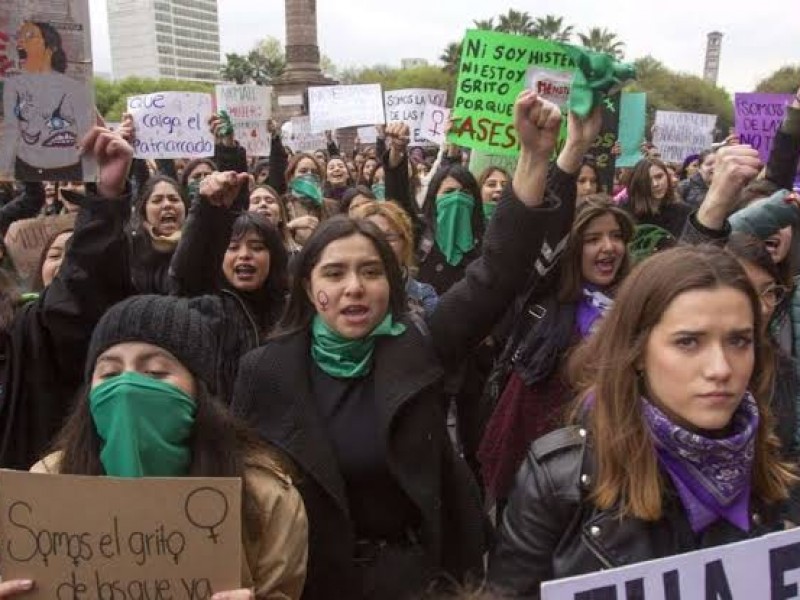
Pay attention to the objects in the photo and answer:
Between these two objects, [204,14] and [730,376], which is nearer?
[730,376]

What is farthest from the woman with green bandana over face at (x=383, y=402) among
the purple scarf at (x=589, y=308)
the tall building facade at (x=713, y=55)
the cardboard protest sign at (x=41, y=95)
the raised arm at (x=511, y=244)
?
the tall building facade at (x=713, y=55)

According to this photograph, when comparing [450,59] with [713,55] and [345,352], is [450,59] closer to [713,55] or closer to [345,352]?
[713,55]

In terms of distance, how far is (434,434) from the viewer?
7.07 feet

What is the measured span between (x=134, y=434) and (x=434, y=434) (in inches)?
31.9

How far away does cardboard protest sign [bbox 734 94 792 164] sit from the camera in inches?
239

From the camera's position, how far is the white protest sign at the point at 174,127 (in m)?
7.59

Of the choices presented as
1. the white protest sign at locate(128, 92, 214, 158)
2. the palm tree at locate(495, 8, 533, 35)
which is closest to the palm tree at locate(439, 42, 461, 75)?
the palm tree at locate(495, 8, 533, 35)

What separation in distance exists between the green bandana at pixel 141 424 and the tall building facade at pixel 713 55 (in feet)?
312

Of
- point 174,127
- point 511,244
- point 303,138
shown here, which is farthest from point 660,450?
point 303,138

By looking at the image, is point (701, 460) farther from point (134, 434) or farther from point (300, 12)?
point (300, 12)

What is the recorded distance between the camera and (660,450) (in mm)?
1623

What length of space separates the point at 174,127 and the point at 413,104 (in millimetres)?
3248

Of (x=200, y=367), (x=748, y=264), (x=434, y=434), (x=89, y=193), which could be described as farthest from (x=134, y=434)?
(x=748, y=264)

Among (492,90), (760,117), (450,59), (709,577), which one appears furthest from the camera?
(450,59)
